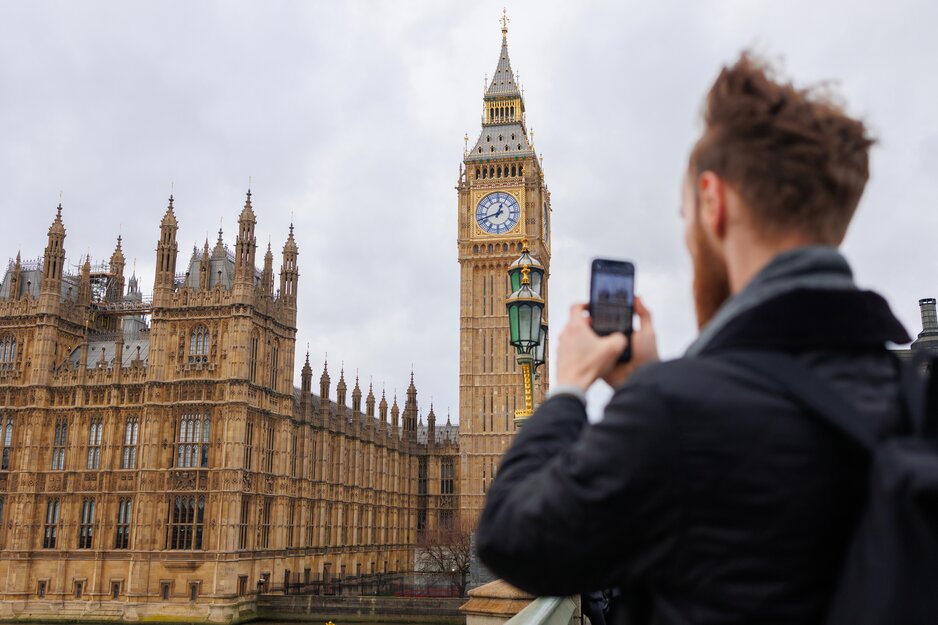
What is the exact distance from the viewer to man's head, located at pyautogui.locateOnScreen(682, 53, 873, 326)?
1.42 metres

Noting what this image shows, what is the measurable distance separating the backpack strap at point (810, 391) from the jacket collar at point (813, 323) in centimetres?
3

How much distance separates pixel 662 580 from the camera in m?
1.33

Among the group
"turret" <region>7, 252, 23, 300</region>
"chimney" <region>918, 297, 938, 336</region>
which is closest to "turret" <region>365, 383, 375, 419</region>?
"turret" <region>7, 252, 23, 300</region>

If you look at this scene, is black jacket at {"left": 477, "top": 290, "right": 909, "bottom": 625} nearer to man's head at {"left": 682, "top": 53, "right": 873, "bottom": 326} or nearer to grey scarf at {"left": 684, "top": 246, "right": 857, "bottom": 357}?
grey scarf at {"left": 684, "top": 246, "right": 857, "bottom": 357}

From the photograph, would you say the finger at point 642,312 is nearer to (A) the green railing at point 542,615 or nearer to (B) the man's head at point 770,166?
(B) the man's head at point 770,166

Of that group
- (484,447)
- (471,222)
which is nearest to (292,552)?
(484,447)

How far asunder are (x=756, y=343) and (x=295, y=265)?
41.2 m

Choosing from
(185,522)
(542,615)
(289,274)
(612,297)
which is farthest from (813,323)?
(289,274)

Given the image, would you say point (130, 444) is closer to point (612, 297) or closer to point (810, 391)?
point (612, 297)

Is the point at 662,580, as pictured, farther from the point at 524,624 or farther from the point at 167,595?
the point at 167,595

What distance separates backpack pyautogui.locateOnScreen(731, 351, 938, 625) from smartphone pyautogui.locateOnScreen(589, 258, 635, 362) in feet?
1.57

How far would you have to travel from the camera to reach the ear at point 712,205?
4.85 ft

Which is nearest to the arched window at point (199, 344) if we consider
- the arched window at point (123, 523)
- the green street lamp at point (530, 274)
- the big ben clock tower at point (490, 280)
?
the arched window at point (123, 523)

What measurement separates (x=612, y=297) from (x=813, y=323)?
0.46 m
